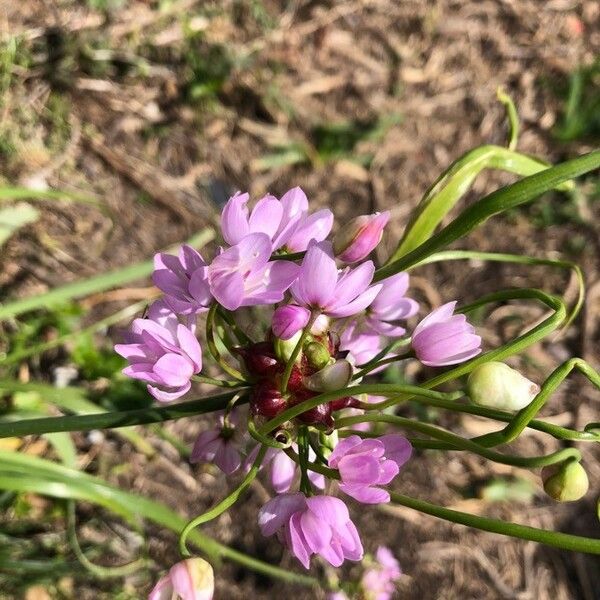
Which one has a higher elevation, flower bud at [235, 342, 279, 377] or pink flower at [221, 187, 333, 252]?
pink flower at [221, 187, 333, 252]

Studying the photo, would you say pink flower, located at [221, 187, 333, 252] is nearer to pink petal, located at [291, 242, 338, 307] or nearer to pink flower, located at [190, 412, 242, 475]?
pink petal, located at [291, 242, 338, 307]

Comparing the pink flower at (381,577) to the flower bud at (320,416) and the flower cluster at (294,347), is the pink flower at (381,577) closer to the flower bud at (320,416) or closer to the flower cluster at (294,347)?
the flower cluster at (294,347)

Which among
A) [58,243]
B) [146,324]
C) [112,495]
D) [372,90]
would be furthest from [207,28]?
[146,324]

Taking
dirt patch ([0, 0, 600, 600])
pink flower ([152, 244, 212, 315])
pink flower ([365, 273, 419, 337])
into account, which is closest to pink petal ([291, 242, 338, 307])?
pink flower ([152, 244, 212, 315])

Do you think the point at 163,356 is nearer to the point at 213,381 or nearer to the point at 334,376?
the point at 213,381

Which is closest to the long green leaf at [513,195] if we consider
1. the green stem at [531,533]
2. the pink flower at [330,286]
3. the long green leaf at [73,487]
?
the pink flower at [330,286]

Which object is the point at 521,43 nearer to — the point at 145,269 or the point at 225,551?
the point at 145,269
